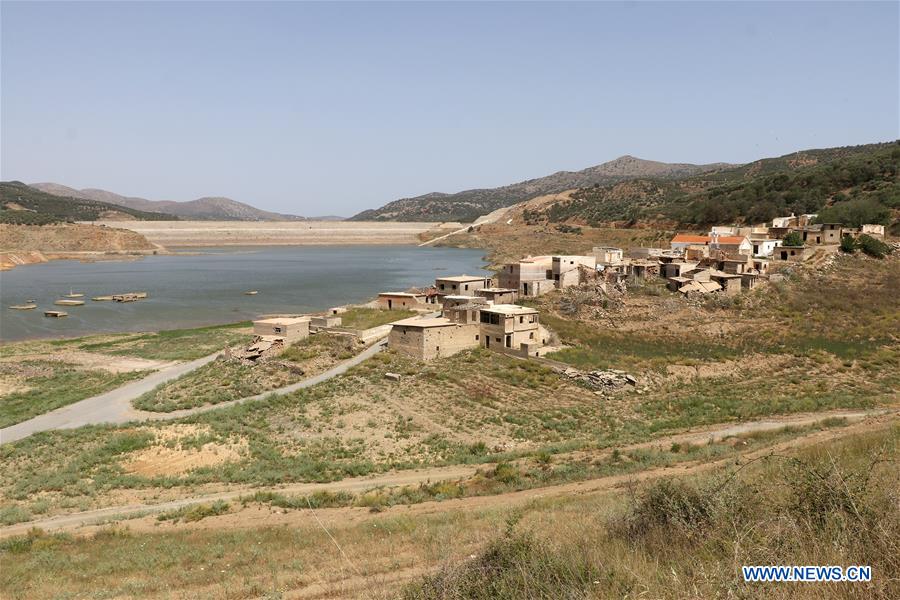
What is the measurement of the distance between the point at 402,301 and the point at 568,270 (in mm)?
11318

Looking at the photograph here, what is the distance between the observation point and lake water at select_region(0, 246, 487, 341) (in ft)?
152

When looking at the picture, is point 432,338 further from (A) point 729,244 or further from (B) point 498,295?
(A) point 729,244

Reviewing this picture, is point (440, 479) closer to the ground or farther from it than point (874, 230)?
closer to the ground

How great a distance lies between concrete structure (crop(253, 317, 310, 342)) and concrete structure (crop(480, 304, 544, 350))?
9.59 meters

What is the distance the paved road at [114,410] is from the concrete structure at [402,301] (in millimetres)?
10071

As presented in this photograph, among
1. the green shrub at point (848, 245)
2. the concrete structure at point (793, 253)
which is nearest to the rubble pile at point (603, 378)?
the concrete structure at point (793, 253)

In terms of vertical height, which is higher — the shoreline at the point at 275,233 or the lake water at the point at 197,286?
the shoreline at the point at 275,233

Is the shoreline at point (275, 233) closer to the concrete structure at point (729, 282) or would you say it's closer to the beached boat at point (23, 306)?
the beached boat at point (23, 306)

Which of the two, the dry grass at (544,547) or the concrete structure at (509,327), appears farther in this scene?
the concrete structure at (509,327)

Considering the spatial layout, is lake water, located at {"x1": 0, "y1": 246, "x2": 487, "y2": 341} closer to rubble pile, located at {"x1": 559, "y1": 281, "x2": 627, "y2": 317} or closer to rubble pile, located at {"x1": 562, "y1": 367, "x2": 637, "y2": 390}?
rubble pile, located at {"x1": 559, "y1": 281, "x2": 627, "y2": 317}

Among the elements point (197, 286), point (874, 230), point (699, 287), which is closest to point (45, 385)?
point (699, 287)

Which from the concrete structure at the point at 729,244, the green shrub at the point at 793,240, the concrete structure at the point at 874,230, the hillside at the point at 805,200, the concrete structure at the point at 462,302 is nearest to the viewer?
the concrete structure at the point at 462,302

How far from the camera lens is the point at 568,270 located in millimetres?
38250

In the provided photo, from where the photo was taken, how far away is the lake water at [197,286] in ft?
152
